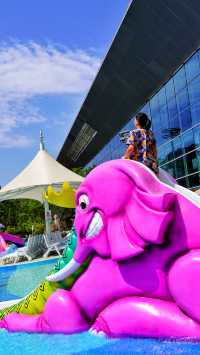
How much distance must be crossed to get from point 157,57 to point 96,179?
18855 millimetres

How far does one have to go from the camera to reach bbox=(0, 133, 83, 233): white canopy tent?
1452cm

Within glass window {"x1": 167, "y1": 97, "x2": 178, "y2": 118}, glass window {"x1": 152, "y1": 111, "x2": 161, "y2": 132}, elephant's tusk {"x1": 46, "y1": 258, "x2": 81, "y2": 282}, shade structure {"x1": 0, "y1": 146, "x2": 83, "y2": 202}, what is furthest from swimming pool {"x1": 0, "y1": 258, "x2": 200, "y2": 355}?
glass window {"x1": 152, "y1": 111, "x2": 161, "y2": 132}

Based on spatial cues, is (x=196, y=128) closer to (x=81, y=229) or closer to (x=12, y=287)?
(x=12, y=287)

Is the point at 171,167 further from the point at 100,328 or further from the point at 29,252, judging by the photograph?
the point at 100,328

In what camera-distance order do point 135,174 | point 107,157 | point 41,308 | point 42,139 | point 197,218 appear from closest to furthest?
1. point 197,218
2. point 135,174
3. point 41,308
4. point 42,139
5. point 107,157

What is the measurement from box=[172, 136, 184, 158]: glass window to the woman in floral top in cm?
1829

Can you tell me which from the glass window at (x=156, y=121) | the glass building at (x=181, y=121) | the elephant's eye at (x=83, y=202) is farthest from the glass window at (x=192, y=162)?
the elephant's eye at (x=83, y=202)

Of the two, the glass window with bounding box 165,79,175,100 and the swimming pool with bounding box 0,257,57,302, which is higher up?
the glass window with bounding box 165,79,175,100

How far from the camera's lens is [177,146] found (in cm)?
2297

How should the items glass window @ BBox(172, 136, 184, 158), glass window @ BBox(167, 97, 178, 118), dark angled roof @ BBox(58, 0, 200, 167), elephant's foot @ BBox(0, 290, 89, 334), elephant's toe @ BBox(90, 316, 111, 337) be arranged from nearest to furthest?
elephant's toe @ BBox(90, 316, 111, 337)
elephant's foot @ BBox(0, 290, 89, 334)
dark angled roof @ BBox(58, 0, 200, 167)
glass window @ BBox(172, 136, 184, 158)
glass window @ BBox(167, 97, 178, 118)

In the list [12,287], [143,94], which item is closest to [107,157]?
[143,94]

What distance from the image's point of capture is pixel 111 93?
29750 millimetres

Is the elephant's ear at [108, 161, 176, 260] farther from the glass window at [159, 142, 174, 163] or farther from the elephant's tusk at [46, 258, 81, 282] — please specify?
the glass window at [159, 142, 174, 163]

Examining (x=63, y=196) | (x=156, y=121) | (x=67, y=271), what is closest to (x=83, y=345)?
(x=67, y=271)
